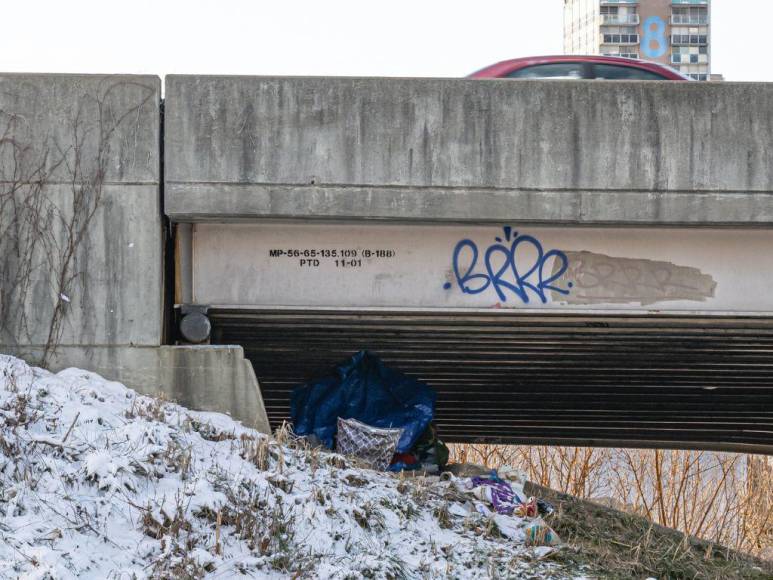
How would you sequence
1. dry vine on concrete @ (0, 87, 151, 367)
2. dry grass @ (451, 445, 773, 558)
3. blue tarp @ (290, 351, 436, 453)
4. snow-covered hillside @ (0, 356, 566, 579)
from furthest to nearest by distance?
1. dry grass @ (451, 445, 773, 558)
2. blue tarp @ (290, 351, 436, 453)
3. dry vine on concrete @ (0, 87, 151, 367)
4. snow-covered hillside @ (0, 356, 566, 579)

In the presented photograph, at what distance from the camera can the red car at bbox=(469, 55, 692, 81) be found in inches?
465

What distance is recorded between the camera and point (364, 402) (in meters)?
10.9

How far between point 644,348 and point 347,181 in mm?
4558

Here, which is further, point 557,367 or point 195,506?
point 557,367

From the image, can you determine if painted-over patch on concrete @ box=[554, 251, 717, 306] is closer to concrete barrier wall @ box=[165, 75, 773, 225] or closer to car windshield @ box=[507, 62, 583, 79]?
concrete barrier wall @ box=[165, 75, 773, 225]

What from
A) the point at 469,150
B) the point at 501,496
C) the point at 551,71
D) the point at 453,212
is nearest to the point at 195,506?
the point at 501,496

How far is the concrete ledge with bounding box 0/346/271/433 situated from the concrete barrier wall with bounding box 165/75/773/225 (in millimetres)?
1214

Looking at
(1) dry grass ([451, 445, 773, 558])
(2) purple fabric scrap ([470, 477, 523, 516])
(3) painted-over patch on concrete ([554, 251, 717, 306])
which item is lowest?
(1) dry grass ([451, 445, 773, 558])

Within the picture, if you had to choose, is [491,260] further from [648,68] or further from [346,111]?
[648,68]

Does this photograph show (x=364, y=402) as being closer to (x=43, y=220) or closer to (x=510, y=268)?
(x=510, y=268)

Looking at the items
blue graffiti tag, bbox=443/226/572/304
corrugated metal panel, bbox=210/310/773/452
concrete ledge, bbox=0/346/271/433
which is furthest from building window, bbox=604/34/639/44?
concrete ledge, bbox=0/346/271/433

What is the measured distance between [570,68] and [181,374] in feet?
17.6

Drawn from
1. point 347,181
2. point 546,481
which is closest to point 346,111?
point 347,181

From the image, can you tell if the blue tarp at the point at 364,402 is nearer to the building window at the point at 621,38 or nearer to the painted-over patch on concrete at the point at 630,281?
the painted-over patch on concrete at the point at 630,281
